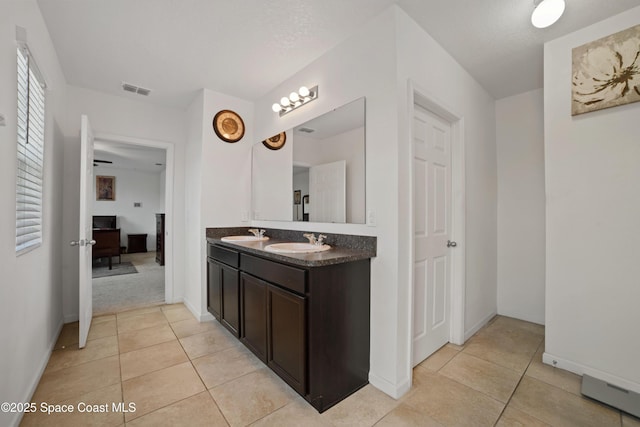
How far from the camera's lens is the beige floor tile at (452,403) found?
1515mm

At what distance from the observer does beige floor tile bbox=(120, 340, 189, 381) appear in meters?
1.99

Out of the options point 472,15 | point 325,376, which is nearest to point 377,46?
point 472,15

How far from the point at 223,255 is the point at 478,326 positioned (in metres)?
2.65

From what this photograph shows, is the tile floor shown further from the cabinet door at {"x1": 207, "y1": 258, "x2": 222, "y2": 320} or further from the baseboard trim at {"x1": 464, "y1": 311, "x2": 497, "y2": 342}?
the cabinet door at {"x1": 207, "y1": 258, "x2": 222, "y2": 320}

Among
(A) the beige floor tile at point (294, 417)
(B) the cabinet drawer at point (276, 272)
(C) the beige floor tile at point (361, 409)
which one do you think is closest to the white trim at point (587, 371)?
(C) the beige floor tile at point (361, 409)

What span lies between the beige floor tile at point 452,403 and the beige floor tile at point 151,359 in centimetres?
178

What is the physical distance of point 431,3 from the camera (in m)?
1.72

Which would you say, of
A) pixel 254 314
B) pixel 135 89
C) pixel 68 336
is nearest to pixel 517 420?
pixel 254 314

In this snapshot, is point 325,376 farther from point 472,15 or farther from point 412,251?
point 472,15

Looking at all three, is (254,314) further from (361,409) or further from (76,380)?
(76,380)

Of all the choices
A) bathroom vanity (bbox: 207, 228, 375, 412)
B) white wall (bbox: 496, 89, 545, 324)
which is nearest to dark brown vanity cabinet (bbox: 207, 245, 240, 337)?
bathroom vanity (bbox: 207, 228, 375, 412)

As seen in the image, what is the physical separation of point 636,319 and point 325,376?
207 cm

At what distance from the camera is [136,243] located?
754 cm

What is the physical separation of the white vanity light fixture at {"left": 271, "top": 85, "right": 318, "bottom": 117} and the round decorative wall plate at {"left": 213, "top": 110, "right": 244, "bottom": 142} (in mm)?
621
